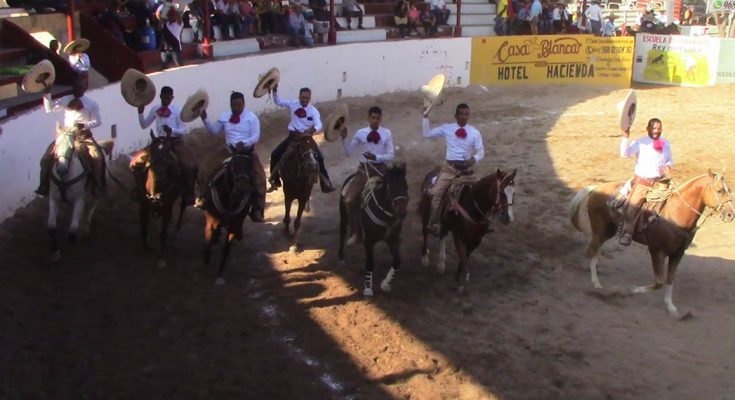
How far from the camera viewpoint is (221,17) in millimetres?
23594

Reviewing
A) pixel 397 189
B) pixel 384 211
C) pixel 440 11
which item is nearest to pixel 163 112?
pixel 384 211

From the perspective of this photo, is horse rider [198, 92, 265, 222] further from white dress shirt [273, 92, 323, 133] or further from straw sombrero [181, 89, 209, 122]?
white dress shirt [273, 92, 323, 133]

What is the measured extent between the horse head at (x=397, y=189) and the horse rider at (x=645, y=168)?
3.04 metres

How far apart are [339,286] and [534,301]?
2.44 metres

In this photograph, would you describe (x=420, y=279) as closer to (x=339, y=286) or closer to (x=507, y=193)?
(x=339, y=286)

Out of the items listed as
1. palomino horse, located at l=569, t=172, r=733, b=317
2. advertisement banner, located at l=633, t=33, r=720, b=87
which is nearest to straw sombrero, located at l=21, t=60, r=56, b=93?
palomino horse, located at l=569, t=172, r=733, b=317

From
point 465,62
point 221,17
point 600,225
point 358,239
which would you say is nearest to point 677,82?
point 465,62

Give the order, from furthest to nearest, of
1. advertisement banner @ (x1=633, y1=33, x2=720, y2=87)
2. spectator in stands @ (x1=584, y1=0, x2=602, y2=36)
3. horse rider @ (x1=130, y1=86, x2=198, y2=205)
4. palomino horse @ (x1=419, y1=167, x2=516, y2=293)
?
1. spectator in stands @ (x1=584, y1=0, x2=602, y2=36)
2. advertisement banner @ (x1=633, y1=33, x2=720, y2=87)
3. horse rider @ (x1=130, y1=86, x2=198, y2=205)
4. palomino horse @ (x1=419, y1=167, x2=516, y2=293)

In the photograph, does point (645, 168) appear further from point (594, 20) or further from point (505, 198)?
point (594, 20)

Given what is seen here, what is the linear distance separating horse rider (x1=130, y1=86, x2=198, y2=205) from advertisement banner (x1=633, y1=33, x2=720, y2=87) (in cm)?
2083

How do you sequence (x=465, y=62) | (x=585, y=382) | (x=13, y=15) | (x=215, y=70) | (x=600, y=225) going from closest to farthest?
(x=585, y=382)
(x=600, y=225)
(x=13, y=15)
(x=215, y=70)
(x=465, y=62)

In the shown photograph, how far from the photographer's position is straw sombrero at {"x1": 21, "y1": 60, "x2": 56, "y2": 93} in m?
12.4

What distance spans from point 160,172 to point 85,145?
130 centimetres

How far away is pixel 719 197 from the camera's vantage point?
10.2 metres
